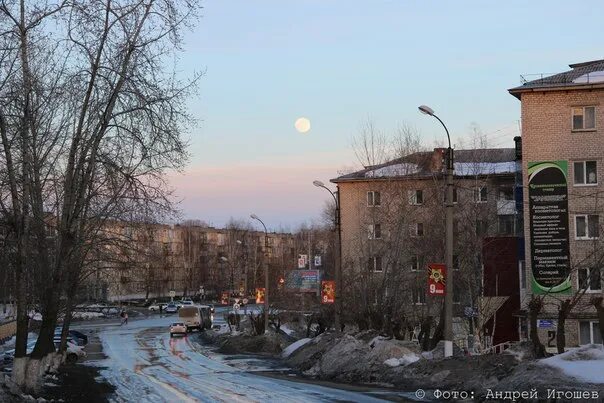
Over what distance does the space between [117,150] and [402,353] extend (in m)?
12.8

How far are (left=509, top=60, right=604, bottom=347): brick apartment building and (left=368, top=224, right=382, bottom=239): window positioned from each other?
11.9m

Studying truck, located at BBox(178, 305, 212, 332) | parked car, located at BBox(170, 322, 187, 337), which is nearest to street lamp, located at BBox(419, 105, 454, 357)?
parked car, located at BBox(170, 322, 187, 337)

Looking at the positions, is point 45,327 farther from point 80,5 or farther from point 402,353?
point 402,353

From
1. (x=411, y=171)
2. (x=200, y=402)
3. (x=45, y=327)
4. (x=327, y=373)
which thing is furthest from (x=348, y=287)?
(x=200, y=402)

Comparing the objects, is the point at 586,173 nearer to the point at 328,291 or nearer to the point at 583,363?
the point at 328,291

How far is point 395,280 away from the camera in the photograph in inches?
1606

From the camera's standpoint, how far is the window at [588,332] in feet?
130

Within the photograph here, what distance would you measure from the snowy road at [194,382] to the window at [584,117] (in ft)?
74.1

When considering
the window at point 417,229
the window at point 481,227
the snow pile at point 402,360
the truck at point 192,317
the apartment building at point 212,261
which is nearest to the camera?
the snow pile at point 402,360

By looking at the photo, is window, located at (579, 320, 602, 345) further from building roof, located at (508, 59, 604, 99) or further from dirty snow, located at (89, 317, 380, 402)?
dirty snow, located at (89, 317, 380, 402)

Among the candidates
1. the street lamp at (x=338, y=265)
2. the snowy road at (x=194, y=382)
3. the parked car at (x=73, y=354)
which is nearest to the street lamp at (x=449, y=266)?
the snowy road at (x=194, y=382)

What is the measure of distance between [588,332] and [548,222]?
6237 millimetres

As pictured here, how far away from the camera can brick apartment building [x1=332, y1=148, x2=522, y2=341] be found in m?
42.7

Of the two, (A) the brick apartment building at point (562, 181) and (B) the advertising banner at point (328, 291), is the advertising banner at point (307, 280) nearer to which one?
(B) the advertising banner at point (328, 291)
